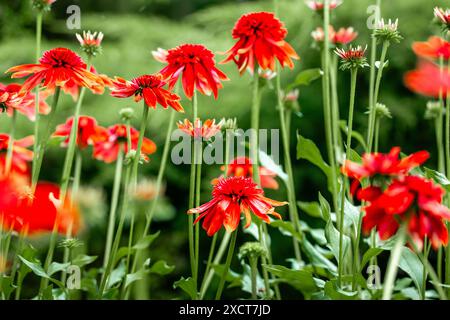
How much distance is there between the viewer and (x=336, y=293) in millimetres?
500

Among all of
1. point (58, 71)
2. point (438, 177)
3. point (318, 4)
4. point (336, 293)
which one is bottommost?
point (336, 293)

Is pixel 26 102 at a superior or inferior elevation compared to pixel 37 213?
superior

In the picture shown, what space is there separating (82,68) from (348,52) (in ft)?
0.84

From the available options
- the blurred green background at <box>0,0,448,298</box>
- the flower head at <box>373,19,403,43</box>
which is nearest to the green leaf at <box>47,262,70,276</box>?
the flower head at <box>373,19,403,43</box>

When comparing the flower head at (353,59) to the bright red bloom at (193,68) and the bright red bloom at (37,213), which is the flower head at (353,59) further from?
the bright red bloom at (37,213)

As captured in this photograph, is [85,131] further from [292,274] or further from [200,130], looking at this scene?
[292,274]

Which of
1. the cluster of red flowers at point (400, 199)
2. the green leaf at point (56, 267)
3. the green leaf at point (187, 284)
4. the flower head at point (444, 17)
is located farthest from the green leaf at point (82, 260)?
the flower head at point (444, 17)

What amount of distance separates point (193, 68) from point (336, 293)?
0.85ft

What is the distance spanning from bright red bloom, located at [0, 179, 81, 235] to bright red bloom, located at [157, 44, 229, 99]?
0.57 feet

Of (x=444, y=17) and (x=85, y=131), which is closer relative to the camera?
(x=444, y=17)

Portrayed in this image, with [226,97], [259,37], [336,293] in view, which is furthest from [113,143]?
[226,97]

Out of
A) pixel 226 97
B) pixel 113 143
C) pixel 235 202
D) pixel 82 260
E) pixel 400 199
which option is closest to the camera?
pixel 400 199

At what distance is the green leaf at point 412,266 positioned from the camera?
55 centimetres
